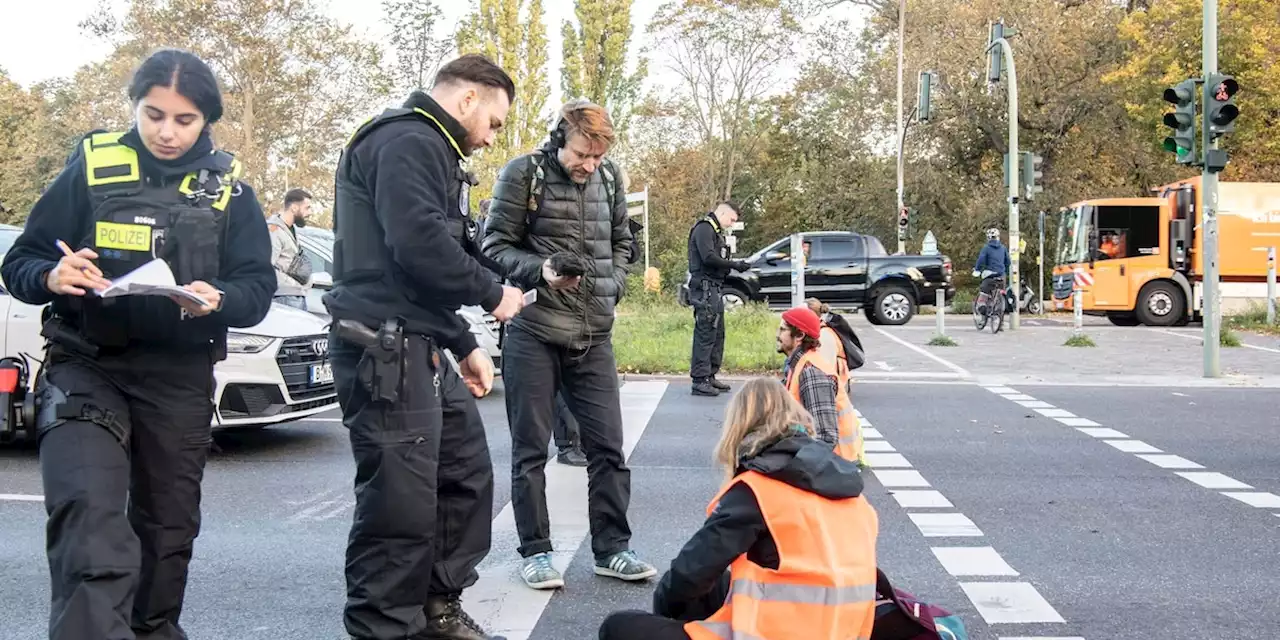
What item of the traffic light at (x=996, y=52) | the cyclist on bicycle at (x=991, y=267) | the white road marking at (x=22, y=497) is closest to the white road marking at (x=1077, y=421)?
the white road marking at (x=22, y=497)

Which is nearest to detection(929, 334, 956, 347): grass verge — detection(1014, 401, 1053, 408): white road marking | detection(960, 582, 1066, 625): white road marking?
detection(1014, 401, 1053, 408): white road marking

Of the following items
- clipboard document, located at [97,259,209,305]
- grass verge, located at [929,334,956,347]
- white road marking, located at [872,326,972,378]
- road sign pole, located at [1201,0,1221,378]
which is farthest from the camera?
grass verge, located at [929,334,956,347]

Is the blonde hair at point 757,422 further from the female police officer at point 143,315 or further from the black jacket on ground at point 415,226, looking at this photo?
the female police officer at point 143,315

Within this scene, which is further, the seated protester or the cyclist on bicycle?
the cyclist on bicycle

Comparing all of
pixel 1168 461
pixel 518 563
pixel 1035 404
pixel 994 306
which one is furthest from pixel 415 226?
pixel 994 306

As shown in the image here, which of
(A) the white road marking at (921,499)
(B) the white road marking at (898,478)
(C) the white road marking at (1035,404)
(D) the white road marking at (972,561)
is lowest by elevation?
(D) the white road marking at (972,561)

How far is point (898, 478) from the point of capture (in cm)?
728

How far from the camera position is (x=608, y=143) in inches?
181

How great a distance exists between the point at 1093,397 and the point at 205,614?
9630 mm

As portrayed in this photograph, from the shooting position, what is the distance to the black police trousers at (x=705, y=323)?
37.1 ft

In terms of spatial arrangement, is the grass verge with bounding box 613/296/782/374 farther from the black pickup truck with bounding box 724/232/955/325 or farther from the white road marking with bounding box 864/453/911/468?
the white road marking with bounding box 864/453/911/468

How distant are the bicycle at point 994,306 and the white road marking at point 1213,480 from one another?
45.8 ft

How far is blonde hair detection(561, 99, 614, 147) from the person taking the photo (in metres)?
4.54

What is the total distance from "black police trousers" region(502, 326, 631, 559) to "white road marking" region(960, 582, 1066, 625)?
145cm
